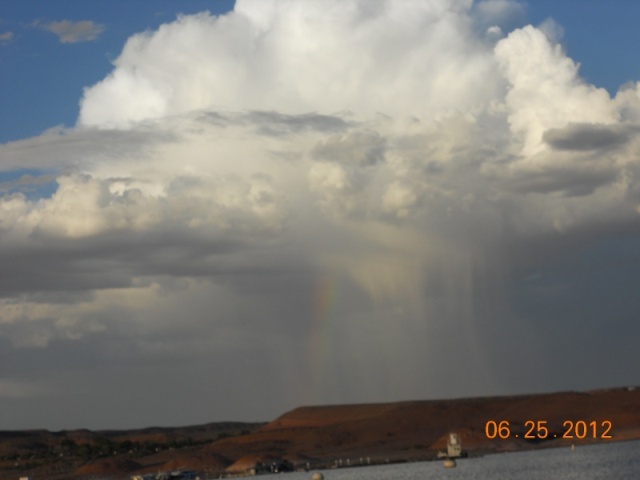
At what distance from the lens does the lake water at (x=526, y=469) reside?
11781 cm

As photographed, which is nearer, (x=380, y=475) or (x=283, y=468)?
(x=380, y=475)

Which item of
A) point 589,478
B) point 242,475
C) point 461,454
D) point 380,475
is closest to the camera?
point 589,478

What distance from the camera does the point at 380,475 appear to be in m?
154

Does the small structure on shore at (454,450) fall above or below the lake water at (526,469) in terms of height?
above

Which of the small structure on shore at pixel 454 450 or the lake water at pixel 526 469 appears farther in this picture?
the small structure on shore at pixel 454 450

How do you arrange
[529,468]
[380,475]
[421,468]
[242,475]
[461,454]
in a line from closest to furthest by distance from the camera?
[529,468] → [380,475] → [421,468] → [461,454] → [242,475]

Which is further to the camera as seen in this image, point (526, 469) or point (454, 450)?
point (454, 450)

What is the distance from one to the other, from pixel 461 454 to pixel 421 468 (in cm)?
2168

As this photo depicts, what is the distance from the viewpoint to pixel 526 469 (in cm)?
13475

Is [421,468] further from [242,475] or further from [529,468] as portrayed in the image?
[242,475]

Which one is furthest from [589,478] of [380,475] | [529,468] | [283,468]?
[283,468]

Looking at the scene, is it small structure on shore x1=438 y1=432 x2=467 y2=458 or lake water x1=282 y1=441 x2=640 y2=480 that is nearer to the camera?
lake water x1=282 y1=441 x2=640 y2=480

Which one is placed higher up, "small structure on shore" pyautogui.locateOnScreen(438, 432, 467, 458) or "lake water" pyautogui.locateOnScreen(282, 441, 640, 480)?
"small structure on shore" pyautogui.locateOnScreen(438, 432, 467, 458)

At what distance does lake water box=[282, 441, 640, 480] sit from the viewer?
4638 inches
